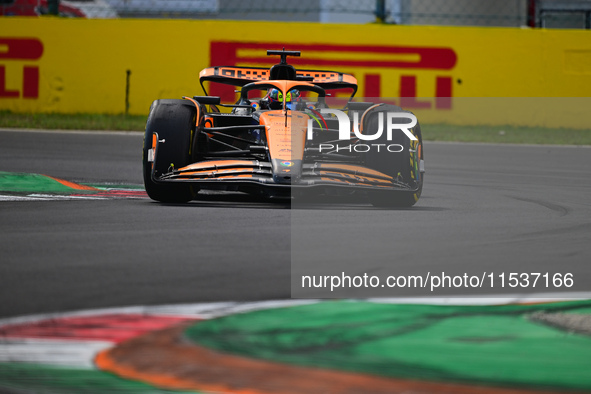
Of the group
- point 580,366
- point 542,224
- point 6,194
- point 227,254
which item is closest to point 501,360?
point 580,366

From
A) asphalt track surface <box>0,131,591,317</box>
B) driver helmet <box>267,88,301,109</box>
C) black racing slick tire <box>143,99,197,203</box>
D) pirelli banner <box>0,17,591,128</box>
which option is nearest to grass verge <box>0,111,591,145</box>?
pirelli banner <box>0,17,591,128</box>

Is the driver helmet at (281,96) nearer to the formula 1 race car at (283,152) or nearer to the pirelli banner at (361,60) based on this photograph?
the formula 1 race car at (283,152)

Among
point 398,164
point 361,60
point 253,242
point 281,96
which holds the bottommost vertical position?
point 253,242

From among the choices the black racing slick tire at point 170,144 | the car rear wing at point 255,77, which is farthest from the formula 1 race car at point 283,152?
the car rear wing at point 255,77

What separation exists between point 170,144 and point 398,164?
160cm

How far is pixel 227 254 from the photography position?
16.5 feet

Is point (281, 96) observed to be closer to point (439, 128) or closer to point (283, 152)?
point (283, 152)

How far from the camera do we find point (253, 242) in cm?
546

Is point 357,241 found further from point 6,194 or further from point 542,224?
point 6,194

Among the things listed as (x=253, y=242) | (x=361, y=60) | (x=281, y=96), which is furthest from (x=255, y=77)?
(x=361, y=60)

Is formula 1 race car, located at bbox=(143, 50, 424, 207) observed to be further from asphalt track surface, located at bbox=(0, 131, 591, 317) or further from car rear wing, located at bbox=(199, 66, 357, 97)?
Result: car rear wing, located at bbox=(199, 66, 357, 97)

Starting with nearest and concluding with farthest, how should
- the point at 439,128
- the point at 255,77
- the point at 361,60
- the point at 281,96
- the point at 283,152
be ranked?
the point at 283,152, the point at 281,96, the point at 255,77, the point at 439,128, the point at 361,60

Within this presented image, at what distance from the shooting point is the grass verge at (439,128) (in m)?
14.4

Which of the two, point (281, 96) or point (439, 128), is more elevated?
point (439, 128)
